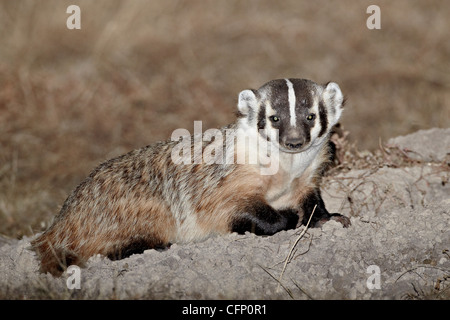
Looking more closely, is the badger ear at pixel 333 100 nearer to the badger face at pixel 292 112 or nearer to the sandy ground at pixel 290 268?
the badger face at pixel 292 112

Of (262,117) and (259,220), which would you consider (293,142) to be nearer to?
(262,117)

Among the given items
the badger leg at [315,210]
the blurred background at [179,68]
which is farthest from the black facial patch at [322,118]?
the blurred background at [179,68]

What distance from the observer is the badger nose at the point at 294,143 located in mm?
3244

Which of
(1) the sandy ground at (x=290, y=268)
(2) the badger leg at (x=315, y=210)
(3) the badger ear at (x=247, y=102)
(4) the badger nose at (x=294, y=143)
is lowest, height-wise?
(1) the sandy ground at (x=290, y=268)

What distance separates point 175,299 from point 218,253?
1.37 ft

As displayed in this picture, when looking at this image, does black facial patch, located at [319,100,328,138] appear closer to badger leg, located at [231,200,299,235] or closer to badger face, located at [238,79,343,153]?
badger face, located at [238,79,343,153]

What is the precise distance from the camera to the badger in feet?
11.4

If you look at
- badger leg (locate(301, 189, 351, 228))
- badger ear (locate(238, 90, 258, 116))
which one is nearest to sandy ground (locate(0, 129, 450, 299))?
badger leg (locate(301, 189, 351, 228))

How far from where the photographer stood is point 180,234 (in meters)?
3.74

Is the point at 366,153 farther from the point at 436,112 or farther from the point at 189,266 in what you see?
the point at 436,112

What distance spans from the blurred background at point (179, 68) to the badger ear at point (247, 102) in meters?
3.07

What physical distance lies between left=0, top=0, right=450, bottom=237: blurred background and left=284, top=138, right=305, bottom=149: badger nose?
10.5 feet

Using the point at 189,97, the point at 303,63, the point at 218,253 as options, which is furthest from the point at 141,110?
the point at 218,253

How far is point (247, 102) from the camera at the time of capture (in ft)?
11.7
